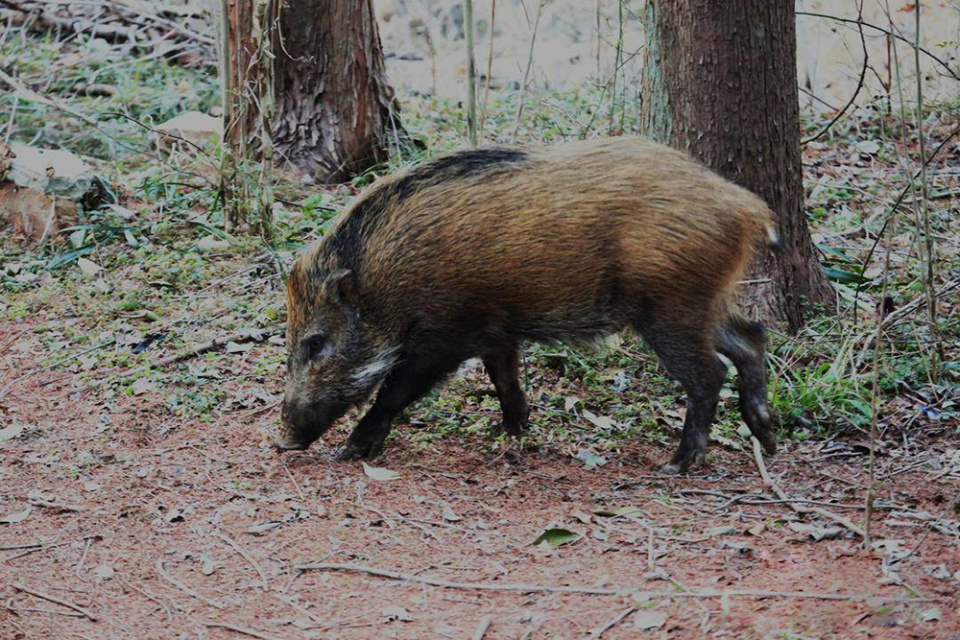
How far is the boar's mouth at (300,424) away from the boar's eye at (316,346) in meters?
0.23

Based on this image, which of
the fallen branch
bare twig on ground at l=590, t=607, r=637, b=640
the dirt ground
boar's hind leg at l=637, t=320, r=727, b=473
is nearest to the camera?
bare twig on ground at l=590, t=607, r=637, b=640

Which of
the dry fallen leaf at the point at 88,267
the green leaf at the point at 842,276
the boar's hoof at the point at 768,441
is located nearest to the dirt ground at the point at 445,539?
the boar's hoof at the point at 768,441

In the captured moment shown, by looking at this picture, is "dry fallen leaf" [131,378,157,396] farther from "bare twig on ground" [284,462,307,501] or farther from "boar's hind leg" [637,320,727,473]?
"boar's hind leg" [637,320,727,473]

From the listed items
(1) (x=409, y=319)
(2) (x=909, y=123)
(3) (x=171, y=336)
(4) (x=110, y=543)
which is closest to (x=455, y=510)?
(1) (x=409, y=319)

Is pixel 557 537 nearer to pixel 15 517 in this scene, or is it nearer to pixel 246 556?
pixel 246 556

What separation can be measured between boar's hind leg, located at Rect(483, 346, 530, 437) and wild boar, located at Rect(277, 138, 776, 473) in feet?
0.05

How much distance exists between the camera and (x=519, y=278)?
493cm

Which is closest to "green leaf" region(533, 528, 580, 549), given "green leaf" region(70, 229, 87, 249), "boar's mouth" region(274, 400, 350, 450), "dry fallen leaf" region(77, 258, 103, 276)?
"boar's mouth" region(274, 400, 350, 450)

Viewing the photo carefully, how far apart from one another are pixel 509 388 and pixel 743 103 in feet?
6.26

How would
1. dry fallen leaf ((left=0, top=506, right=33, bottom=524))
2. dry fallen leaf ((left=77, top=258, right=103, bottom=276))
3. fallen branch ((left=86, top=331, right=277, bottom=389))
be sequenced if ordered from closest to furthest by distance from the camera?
dry fallen leaf ((left=0, top=506, right=33, bottom=524)) → fallen branch ((left=86, top=331, right=277, bottom=389)) → dry fallen leaf ((left=77, top=258, right=103, bottom=276))

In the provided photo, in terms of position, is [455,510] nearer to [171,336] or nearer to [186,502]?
[186,502]

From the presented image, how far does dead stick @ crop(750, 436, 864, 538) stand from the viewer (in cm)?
414

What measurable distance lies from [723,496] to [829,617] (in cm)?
125

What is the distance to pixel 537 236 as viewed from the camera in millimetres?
4875
